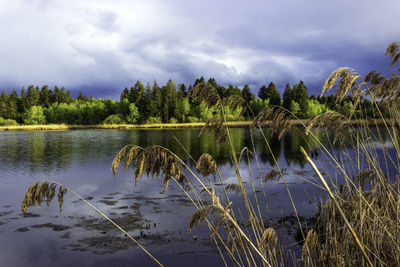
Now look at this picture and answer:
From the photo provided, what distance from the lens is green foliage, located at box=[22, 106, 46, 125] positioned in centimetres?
9931

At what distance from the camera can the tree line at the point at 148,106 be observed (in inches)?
3095

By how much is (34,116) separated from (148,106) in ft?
137

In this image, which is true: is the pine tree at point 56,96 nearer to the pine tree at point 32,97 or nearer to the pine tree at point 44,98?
the pine tree at point 44,98

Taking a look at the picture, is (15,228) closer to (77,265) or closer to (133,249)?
(77,265)

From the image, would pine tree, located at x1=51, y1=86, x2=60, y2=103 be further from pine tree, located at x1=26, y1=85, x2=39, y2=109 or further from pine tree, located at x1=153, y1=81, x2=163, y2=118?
pine tree, located at x1=153, y1=81, x2=163, y2=118

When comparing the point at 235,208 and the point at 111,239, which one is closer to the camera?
the point at 111,239

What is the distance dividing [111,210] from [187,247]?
165 inches

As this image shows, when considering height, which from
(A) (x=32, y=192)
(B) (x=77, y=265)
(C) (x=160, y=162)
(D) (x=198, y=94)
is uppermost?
(D) (x=198, y=94)

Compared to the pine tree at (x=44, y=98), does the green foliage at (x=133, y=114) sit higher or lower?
lower

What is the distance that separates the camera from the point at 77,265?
22.7 feet

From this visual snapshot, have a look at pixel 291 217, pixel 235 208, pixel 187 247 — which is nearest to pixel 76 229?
pixel 187 247

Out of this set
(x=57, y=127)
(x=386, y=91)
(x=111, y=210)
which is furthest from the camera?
(x=57, y=127)

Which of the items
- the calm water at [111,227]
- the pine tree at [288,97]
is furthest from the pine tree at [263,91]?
the calm water at [111,227]

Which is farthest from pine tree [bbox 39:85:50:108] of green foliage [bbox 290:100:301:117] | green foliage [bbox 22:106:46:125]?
green foliage [bbox 290:100:301:117]
